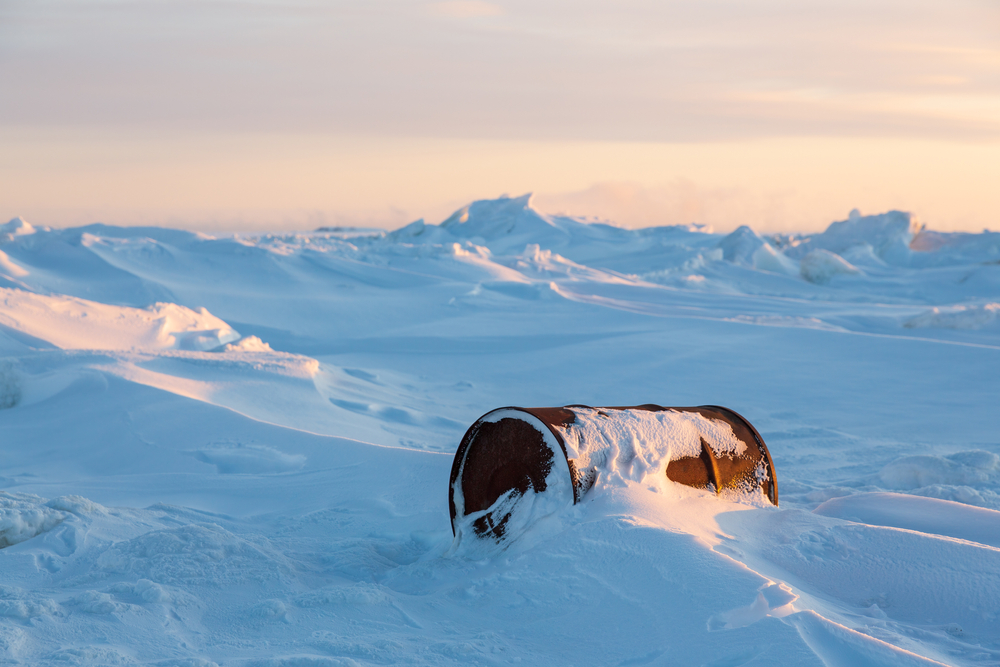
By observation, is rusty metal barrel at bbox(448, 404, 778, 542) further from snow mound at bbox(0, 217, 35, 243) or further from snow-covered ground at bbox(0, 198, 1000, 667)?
snow mound at bbox(0, 217, 35, 243)

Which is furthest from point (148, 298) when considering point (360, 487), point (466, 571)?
point (466, 571)

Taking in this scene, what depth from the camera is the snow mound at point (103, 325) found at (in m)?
8.69

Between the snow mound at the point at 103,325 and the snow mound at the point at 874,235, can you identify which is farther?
the snow mound at the point at 874,235

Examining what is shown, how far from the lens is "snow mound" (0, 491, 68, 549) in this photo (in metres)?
3.49

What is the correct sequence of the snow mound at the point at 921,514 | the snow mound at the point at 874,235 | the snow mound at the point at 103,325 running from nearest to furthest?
1. the snow mound at the point at 921,514
2. the snow mound at the point at 103,325
3. the snow mound at the point at 874,235

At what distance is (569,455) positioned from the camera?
124 inches

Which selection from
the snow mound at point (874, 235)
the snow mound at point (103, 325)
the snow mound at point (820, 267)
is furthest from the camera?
the snow mound at point (874, 235)

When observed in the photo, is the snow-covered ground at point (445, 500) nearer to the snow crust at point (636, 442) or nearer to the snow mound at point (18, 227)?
the snow crust at point (636, 442)

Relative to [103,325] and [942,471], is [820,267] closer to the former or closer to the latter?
[103,325]

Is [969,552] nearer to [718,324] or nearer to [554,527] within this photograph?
[554,527]

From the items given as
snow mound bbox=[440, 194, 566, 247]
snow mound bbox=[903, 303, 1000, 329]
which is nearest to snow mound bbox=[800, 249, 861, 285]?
snow mound bbox=[440, 194, 566, 247]

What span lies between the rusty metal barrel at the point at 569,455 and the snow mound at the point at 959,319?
372 inches

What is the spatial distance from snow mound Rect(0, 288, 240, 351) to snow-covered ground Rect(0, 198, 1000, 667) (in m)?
0.05

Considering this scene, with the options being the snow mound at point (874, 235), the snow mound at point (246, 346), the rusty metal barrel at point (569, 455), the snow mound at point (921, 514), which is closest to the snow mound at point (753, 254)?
the snow mound at point (874, 235)
